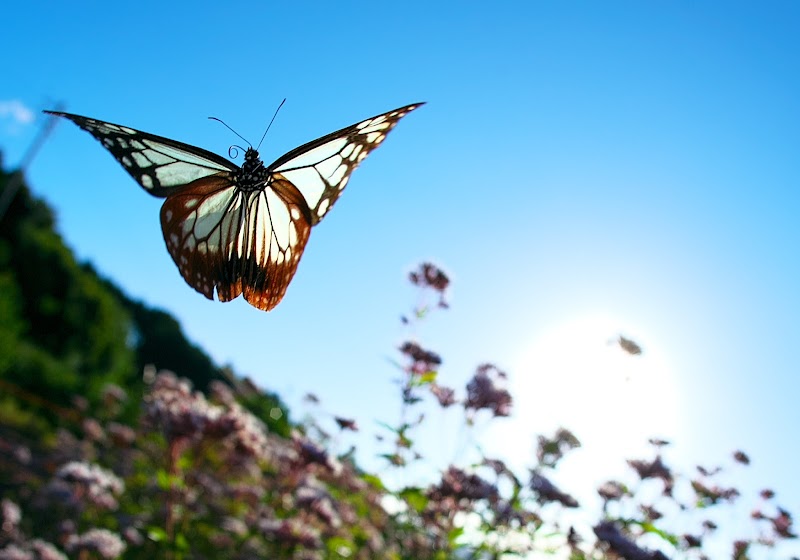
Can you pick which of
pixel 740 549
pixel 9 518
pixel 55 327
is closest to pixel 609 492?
pixel 740 549

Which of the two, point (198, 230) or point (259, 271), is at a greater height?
point (198, 230)

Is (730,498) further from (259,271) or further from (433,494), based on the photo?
(259,271)

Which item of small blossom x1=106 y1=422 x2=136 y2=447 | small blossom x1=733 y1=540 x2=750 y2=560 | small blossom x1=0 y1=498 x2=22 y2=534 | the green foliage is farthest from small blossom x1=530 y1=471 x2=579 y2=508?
the green foliage

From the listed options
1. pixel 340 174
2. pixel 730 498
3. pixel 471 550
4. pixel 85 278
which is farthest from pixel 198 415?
pixel 85 278

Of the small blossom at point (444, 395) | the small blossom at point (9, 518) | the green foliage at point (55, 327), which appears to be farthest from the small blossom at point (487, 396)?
the green foliage at point (55, 327)

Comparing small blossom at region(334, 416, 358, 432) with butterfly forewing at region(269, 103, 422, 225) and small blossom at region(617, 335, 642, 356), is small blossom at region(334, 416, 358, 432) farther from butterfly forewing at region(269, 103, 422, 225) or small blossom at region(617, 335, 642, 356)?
butterfly forewing at region(269, 103, 422, 225)

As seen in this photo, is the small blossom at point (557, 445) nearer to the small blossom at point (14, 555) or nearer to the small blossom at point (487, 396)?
the small blossom at point (487, 396)

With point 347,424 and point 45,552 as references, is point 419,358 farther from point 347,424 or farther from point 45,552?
point 45,552
